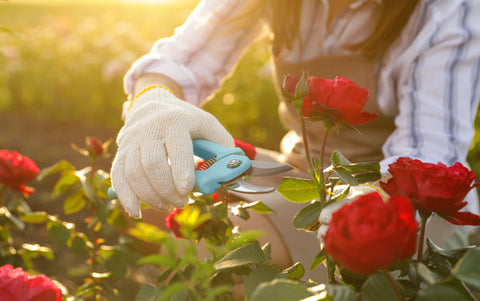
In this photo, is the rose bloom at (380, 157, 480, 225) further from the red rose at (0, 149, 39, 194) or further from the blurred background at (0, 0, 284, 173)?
the blurred background at (0, 0, 284, 173)

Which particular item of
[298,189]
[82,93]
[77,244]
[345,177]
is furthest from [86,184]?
[82,93]

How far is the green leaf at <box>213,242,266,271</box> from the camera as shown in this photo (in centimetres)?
58

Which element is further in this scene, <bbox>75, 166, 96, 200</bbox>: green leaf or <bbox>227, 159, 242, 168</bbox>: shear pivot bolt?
<bbox>75, 166, 96, 200</bbox>: green leaf

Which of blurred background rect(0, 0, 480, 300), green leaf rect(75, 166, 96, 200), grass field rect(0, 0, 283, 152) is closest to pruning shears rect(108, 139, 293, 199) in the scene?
green leaf rect(75, 166, 96, 200)

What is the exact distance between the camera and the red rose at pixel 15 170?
1182 mm

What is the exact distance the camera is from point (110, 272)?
124 cm

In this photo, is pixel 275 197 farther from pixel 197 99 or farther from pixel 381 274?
pixel 381 274

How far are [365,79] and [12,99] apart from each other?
177 inches

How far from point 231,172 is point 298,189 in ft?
0.35

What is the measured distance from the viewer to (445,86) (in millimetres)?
1198

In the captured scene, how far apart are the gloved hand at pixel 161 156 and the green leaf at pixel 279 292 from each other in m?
0.31

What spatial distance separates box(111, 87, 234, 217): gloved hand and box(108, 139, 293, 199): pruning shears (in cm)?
3

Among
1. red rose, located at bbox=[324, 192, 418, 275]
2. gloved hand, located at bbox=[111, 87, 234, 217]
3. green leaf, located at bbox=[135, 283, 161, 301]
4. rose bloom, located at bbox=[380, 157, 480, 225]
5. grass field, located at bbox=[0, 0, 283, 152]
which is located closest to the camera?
red rose, located at bbox=[324, 192, 418, 275]

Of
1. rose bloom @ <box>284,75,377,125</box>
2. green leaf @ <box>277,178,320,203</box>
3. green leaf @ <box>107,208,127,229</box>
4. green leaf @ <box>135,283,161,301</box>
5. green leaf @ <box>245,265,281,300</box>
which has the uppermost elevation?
rose bloom @ <box>284,75,377,125</box>
